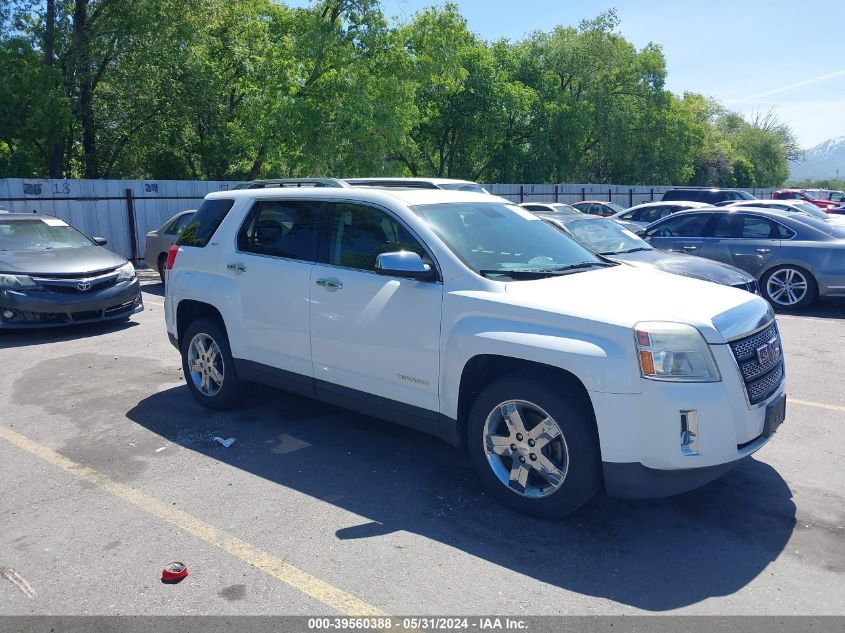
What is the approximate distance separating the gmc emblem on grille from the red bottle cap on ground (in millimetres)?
3346

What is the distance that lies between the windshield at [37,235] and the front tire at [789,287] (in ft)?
34.5

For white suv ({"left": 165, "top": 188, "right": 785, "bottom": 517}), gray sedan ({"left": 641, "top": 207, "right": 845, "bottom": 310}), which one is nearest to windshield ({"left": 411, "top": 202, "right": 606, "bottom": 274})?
white suv ({"left": 165, "top": 188, "right": 785, "bottom": 517})

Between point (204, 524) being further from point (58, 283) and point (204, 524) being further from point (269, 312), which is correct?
point (58, 283)

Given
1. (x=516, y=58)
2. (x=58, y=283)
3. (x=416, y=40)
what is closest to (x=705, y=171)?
(x=516, y=58)

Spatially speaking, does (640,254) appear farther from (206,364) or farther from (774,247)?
(206,364)

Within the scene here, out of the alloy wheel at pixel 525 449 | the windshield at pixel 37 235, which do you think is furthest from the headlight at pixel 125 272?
the alloy wheel at pixel 525 449

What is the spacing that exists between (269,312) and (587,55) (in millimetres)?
41235

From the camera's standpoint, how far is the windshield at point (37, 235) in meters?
10.1

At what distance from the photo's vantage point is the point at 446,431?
4598 mm

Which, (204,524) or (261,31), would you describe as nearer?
(204,524)

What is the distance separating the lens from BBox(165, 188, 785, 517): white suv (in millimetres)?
3816

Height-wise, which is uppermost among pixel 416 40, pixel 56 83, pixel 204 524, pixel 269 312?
pixel 416 40

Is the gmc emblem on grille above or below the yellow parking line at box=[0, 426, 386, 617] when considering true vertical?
above

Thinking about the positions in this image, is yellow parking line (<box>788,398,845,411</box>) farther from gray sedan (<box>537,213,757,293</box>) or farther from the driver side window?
the driver side window
